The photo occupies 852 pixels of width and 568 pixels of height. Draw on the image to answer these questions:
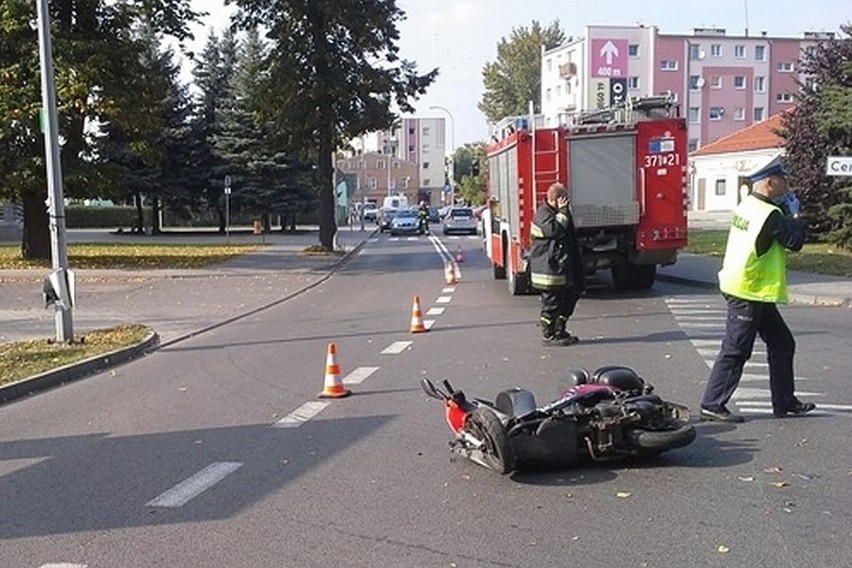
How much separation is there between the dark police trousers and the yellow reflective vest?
9 centimetres

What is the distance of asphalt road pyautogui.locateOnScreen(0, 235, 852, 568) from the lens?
17.3 feet

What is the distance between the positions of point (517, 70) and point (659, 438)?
112 metres

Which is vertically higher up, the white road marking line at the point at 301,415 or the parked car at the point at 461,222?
the parked car at the point at 461,222

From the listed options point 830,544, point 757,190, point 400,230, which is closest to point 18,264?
point 757,190

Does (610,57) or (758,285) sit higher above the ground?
(610,57)

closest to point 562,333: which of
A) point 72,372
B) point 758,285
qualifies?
point 758,285

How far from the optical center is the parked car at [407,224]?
5909 cm

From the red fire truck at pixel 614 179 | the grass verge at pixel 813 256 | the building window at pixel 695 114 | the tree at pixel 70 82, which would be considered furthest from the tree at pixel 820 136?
the building window at pixel 695 114

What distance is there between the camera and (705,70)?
3501 inches

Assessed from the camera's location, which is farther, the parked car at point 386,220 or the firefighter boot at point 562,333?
the parked car at point 386,220

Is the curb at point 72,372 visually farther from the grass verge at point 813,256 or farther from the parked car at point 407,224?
the parked car at point 407,224

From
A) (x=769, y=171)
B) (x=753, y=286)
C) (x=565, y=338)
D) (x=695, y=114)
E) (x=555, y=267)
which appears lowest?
(x=565, y=338)

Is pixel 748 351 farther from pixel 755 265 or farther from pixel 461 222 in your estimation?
pixel 461 222

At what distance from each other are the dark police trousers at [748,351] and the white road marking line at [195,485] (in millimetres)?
3661
